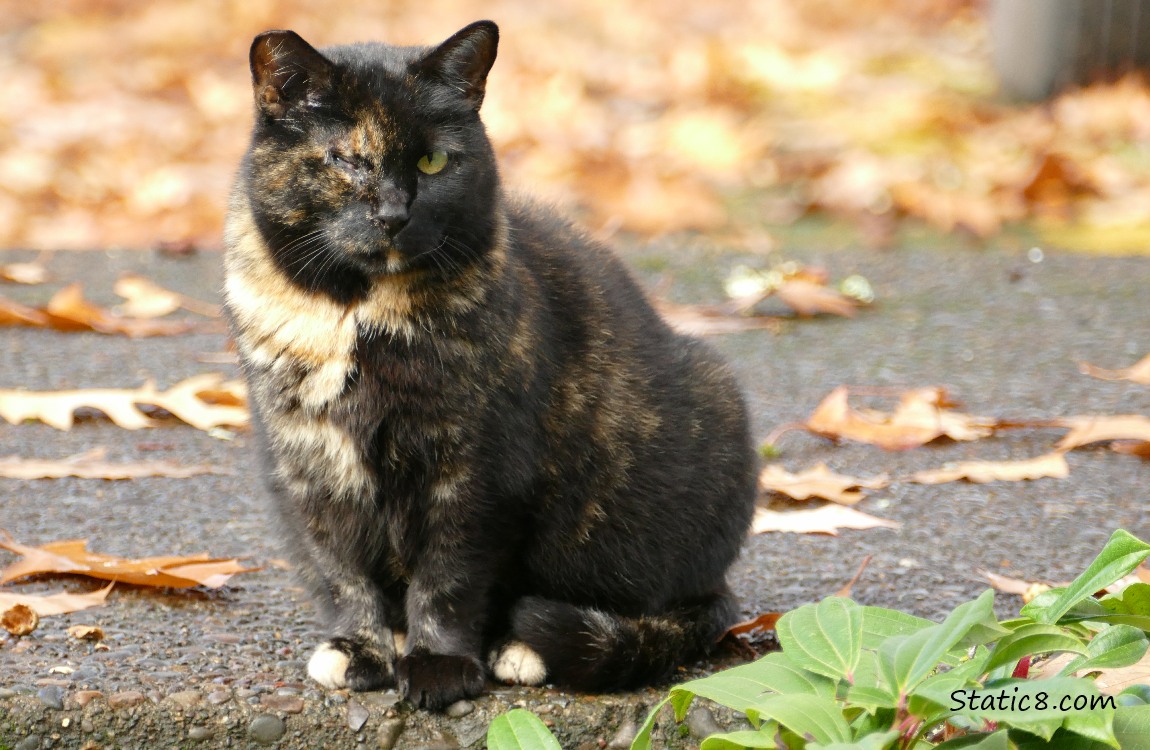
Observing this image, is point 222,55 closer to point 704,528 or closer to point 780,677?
point 704,528

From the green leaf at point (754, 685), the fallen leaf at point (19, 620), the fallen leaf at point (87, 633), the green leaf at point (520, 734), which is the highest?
the green leaf at point (754, 685)

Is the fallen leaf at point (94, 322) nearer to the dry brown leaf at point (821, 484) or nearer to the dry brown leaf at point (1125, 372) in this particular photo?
the dry brown leaf at point (821, 484)

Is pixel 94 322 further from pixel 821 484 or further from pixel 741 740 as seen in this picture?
pixel 741 740

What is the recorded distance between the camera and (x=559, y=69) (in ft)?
26.1

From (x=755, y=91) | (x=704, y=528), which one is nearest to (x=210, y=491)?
(x=704, y=528)

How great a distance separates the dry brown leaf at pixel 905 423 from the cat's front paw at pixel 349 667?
1.54 metres

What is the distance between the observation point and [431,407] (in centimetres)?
223

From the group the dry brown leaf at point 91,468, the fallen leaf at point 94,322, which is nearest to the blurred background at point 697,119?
the fallen leaf at point 94,322

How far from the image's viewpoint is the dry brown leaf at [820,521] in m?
2.87

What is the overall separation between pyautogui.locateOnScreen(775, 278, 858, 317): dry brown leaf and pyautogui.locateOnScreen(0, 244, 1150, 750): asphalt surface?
5 cm

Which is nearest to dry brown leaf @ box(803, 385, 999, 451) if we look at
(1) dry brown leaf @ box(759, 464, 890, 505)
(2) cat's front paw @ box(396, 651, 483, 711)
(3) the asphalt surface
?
(3) the asphalt surface

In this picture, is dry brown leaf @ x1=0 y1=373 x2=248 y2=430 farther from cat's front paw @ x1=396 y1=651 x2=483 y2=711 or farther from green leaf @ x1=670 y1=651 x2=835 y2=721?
green leaf @ x1=670 y1=651 x2=835 y2=721

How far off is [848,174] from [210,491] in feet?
11.4

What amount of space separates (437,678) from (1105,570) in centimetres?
106
